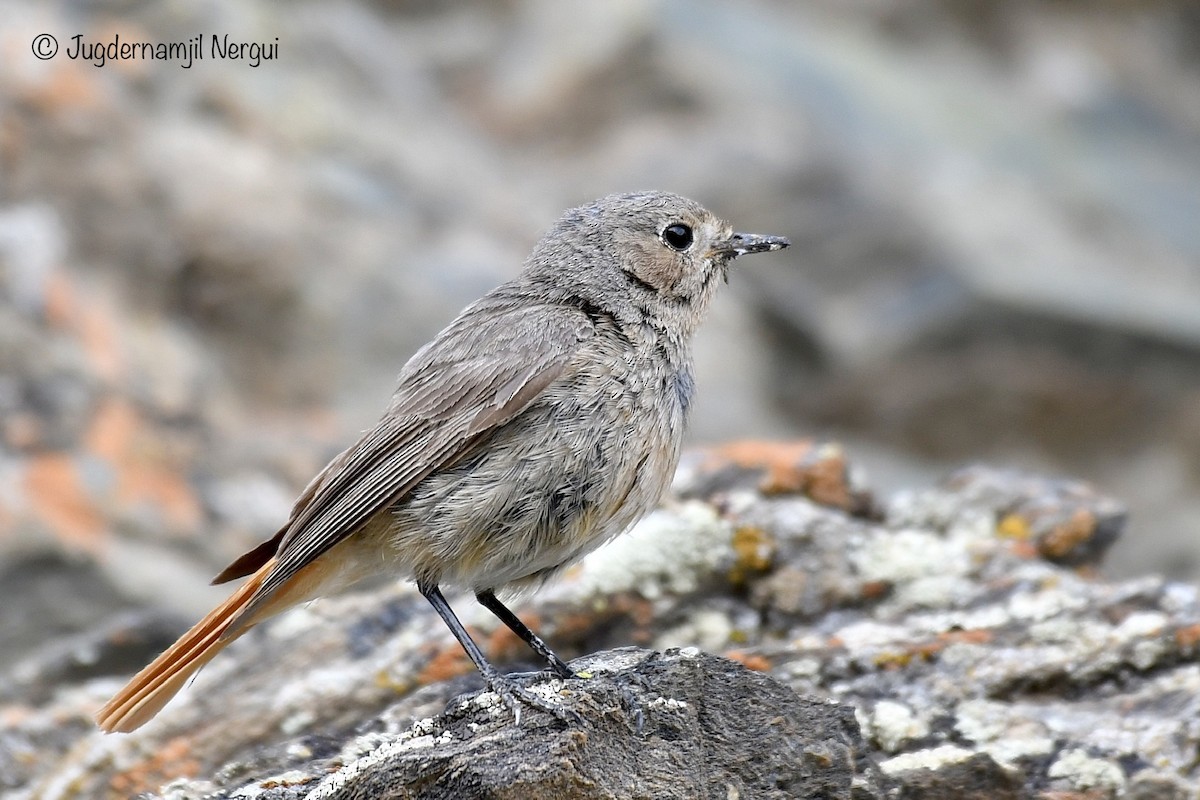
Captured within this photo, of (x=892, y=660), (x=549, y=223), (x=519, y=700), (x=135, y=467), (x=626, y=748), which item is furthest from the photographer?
(x=549, y=223)

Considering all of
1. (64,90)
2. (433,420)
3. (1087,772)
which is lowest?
(1087,772)

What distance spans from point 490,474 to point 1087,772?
2.43m

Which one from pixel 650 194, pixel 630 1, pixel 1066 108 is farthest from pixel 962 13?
pixel 650 194

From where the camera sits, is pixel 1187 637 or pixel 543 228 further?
pixel 543 228

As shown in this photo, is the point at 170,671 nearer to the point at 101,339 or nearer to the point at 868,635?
the point at 868,635

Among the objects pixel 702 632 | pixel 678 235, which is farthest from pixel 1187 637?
pixel 678 235

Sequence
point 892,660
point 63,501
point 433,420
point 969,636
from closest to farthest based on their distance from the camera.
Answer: point 433,420, point 892,660, point 969,636, point 63,501

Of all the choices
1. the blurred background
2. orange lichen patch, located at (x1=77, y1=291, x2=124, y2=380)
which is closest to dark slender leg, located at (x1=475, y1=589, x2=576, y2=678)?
the blurred background

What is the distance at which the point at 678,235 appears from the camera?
6.16 m

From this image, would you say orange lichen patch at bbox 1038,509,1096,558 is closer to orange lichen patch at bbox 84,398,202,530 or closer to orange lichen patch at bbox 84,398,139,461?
orange lichen patch at bbox 84,398,202,530

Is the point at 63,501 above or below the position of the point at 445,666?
above

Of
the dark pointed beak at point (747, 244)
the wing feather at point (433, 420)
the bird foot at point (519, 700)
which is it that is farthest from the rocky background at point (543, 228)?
the dark pointed beak at point (747, 244)

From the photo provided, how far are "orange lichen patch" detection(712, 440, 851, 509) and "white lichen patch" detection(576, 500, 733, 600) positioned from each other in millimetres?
409

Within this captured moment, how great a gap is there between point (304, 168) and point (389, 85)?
145cm
